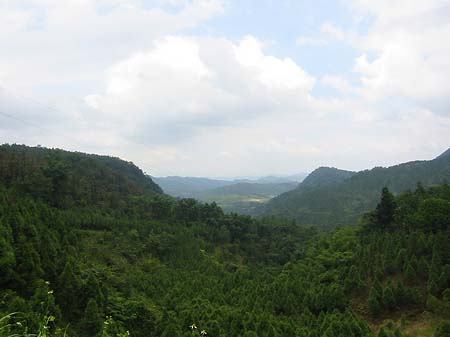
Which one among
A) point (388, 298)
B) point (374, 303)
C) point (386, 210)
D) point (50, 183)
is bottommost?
point (374, 303)

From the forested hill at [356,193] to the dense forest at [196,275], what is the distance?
8872 centimetres

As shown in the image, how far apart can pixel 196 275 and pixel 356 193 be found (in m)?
140

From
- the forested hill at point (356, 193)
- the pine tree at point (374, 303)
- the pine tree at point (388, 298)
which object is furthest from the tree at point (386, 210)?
the forested hill at point (356, 193)

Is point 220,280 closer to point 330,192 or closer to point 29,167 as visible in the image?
point 29,167

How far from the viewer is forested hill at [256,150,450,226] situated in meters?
143

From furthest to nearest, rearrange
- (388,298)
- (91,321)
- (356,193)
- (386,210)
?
(356,193) < (386,210) < (388,298) < (91,321)

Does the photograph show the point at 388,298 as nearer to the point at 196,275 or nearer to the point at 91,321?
the point at 196,275

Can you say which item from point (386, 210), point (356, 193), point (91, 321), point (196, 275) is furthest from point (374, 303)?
point (356, 193)

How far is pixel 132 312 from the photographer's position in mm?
25766

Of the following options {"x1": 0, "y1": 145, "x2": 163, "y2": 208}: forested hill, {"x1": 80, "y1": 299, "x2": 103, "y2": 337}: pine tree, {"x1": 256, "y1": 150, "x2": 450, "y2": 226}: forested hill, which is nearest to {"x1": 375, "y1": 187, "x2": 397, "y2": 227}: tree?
{"x1": 80, "y1": 299, "x2": 103, "y2": 337}: pine tree

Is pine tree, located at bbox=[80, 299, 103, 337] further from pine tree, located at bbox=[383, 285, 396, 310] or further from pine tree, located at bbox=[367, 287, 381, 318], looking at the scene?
pine tree, located at bbox=[383, 285, 396, 310]

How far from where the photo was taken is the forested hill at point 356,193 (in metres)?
143

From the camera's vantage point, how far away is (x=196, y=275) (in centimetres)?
4150

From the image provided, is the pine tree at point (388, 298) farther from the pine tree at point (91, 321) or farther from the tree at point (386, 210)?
the pine tree at point (91, 321)
